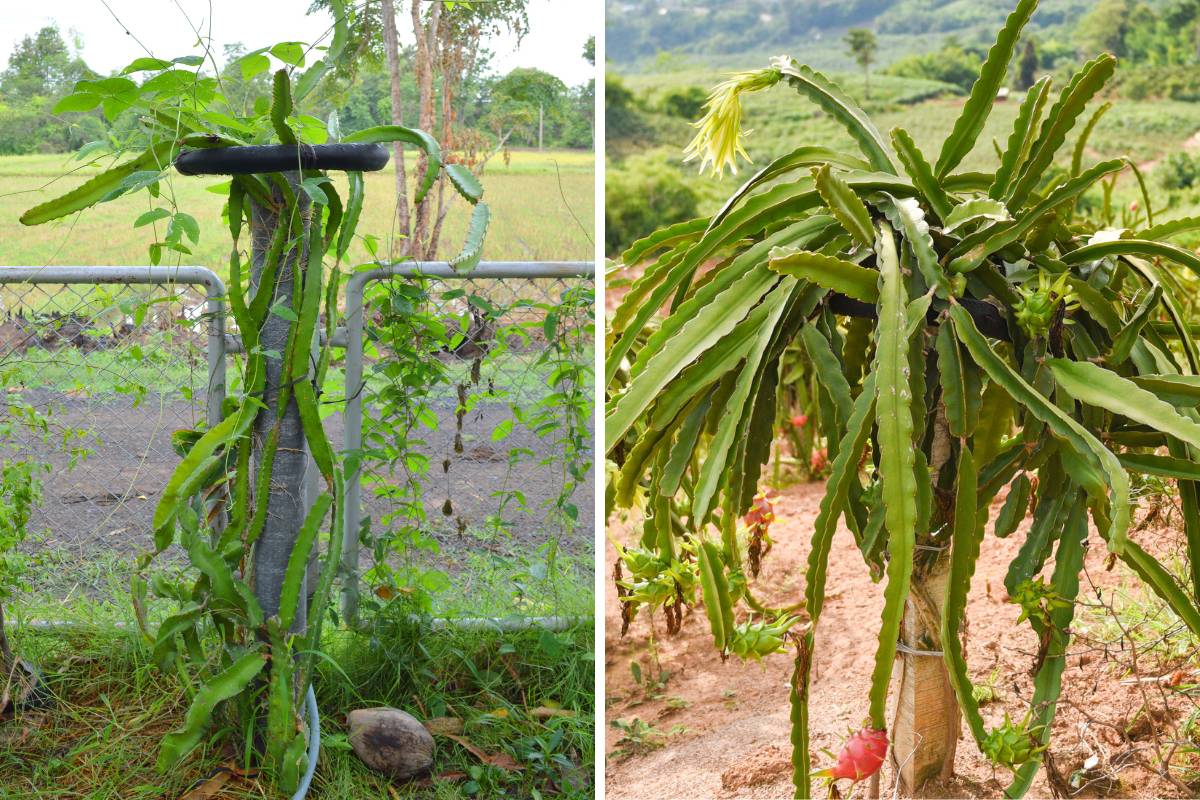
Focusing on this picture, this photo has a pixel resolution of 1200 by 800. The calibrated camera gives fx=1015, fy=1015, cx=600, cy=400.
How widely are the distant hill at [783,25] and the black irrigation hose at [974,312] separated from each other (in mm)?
5356

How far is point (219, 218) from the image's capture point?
352cm

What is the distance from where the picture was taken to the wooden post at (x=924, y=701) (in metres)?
1.23

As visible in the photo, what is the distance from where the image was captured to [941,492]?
1169 millimetres

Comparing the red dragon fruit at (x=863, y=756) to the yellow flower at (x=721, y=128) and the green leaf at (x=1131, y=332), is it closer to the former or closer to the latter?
the green leaf at (x=1131, y=332)

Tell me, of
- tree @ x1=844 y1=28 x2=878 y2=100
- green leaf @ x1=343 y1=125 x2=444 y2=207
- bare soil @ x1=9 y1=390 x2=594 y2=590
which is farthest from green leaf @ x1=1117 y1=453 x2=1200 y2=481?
tree @ x1=844 y1=28 x2=878 y2=100

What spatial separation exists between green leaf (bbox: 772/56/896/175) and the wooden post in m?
0.49

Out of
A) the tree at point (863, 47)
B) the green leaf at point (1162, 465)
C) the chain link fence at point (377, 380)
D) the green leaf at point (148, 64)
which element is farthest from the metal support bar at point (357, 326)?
the tree at point (863, 47)

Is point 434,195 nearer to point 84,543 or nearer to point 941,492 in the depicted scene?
point 84,543

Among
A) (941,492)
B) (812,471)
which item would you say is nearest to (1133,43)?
(812,471)

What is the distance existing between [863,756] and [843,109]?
74cm

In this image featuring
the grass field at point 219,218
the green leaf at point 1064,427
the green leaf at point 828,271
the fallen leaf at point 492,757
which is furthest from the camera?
the grass field at point 219,218

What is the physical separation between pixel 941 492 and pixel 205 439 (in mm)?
954

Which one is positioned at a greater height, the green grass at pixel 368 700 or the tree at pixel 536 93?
the tree at pixel 536 93

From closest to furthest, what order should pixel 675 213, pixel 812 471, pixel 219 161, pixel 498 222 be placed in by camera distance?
pixel 219 161 < pixel 812 471 < pixel 498 222 < pixel 675 213
